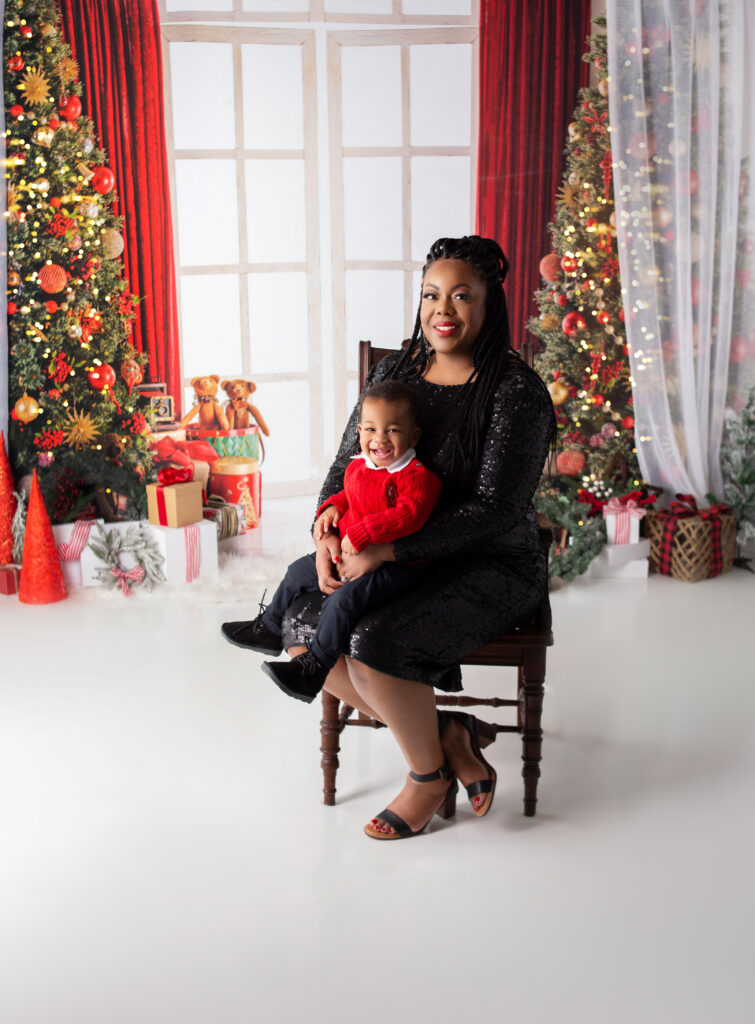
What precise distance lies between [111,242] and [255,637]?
10.0 feet

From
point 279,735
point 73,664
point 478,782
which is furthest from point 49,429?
point 478,782

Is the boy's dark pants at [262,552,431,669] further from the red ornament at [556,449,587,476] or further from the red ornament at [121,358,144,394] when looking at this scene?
the red ornament at [121,358,144,394]

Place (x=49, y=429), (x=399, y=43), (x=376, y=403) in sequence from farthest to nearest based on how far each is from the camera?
(x=399, y=43), (x=49, y=429), (x=376, y=403)

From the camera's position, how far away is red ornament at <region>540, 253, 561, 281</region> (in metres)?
4.98

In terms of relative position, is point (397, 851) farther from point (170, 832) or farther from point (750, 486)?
point (750, 486)

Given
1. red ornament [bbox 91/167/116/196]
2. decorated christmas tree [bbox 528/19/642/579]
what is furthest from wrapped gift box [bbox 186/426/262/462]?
decorated christmas tree [bbox 528/19/642/579]

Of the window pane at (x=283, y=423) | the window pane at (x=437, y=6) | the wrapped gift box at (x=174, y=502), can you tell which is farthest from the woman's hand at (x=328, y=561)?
the window pane at (x=437, y=6)

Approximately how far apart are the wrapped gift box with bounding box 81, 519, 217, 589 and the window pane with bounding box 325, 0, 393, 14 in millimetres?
2770

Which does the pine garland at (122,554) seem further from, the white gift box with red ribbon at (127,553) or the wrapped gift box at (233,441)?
the wrapped gift box at (233,441)

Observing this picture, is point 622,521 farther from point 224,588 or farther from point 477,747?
point 477,747

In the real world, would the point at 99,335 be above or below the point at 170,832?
above

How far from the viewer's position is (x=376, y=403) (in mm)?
2324

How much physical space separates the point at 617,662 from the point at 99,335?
9.42 ft

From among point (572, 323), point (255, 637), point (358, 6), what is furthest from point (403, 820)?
point (358, 6)
